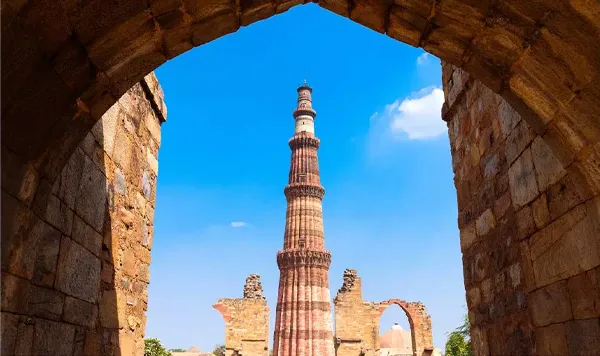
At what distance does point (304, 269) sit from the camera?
938 inches

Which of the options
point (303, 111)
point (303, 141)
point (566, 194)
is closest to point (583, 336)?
point (566, 194)

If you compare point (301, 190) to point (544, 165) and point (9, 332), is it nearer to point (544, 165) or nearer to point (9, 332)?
point (544, 165)

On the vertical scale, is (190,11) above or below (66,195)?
above

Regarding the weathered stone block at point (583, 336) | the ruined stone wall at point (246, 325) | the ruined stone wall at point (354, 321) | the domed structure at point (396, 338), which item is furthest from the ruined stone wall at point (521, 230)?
the domed structure at point (396, 338)

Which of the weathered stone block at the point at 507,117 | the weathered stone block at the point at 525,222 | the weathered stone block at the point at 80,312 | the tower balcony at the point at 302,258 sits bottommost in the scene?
the weathered stone block at the point at 80,312

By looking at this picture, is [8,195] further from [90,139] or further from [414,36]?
[414,36]

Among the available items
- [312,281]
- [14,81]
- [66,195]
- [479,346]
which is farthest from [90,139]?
[312,281]

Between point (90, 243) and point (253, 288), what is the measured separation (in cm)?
2288

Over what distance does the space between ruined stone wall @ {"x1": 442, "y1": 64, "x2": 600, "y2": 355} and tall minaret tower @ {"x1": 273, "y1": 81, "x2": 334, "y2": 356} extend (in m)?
19.6

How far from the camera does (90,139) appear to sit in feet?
10.3

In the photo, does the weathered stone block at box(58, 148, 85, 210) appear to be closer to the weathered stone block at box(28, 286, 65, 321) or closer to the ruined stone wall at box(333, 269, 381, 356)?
the weathered stone block at box(28, 286, 65, 321)

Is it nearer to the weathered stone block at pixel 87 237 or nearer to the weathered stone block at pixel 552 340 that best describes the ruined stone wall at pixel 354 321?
the weathered stone block at pixel 552 340

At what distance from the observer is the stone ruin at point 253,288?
82.2ft

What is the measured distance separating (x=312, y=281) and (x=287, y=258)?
65.0 inches
